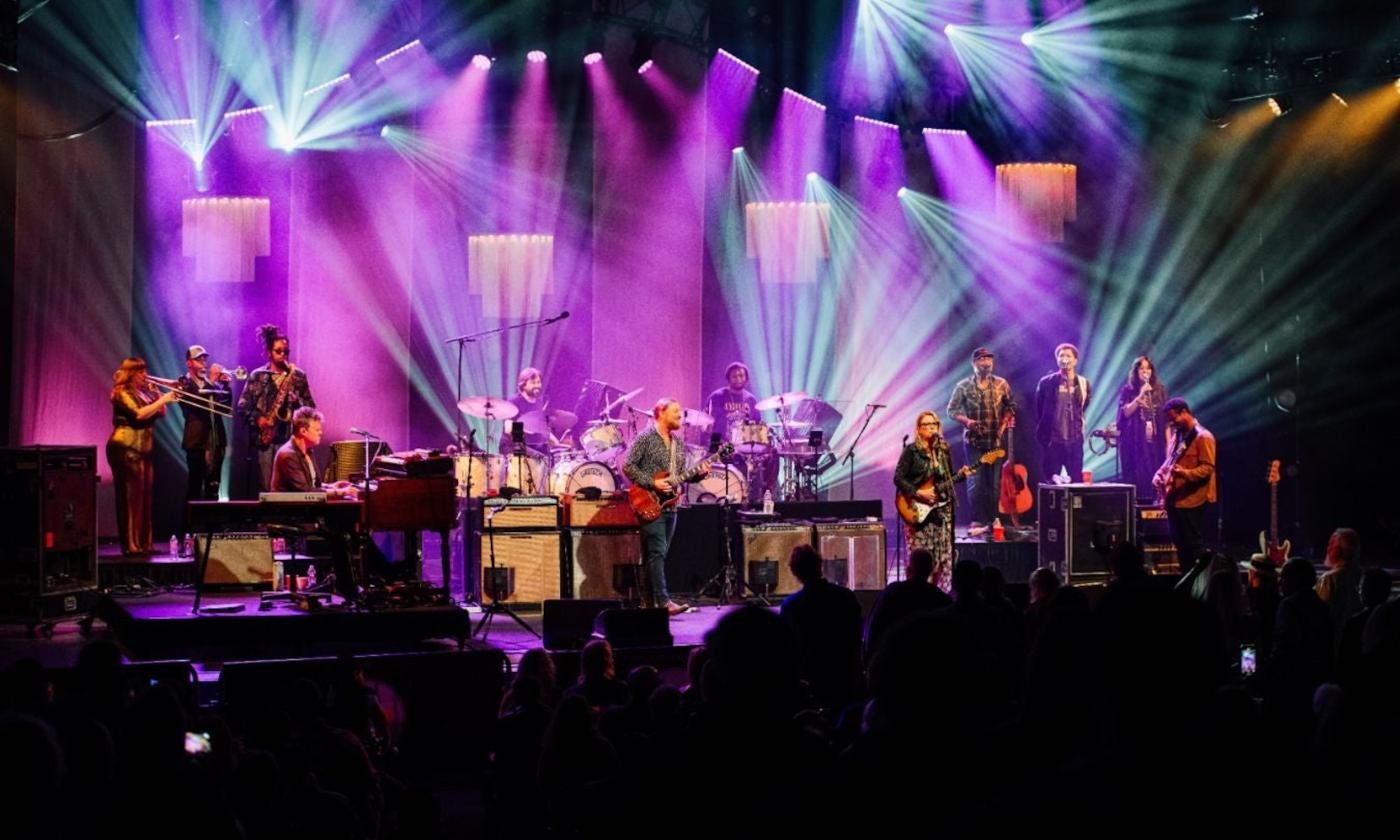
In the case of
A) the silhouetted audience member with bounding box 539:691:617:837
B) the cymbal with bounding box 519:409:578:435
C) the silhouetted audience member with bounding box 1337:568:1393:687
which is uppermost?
the cymbal with bounding box 519:409:578:435

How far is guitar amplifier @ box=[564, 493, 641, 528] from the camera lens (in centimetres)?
1409

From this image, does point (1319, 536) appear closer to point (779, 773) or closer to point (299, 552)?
point (299, 552)

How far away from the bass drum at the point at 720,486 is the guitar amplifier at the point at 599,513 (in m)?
1.07

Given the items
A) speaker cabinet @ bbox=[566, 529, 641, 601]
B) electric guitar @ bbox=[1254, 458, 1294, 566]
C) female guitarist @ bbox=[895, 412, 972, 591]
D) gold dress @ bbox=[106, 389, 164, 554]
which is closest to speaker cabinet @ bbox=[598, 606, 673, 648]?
female guitarist @ bbox=[895, 412, 972, 591]

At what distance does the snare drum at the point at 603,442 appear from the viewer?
16.1m

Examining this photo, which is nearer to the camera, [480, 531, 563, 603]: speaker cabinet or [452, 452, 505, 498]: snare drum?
[480, 531, 563, 603]: speaker cabinet

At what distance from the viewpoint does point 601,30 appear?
17.8m

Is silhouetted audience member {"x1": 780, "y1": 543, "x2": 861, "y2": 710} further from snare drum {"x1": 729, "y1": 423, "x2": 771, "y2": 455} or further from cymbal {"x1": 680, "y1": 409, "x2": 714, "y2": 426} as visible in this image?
cymbal {"x1": 680, "y1": 409, "x2": 714, "y2": 426}

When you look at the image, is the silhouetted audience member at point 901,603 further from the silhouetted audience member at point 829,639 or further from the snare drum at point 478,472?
the snare drum at point 478,472

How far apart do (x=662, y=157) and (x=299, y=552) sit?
768cm

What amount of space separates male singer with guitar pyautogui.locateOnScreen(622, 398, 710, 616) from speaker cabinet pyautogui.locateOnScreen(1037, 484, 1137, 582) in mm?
4504

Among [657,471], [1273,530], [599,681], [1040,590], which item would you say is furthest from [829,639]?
[1273,530]

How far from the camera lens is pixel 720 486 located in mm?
15602

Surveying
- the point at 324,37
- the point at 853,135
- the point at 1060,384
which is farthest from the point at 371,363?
the point at 1060,384
